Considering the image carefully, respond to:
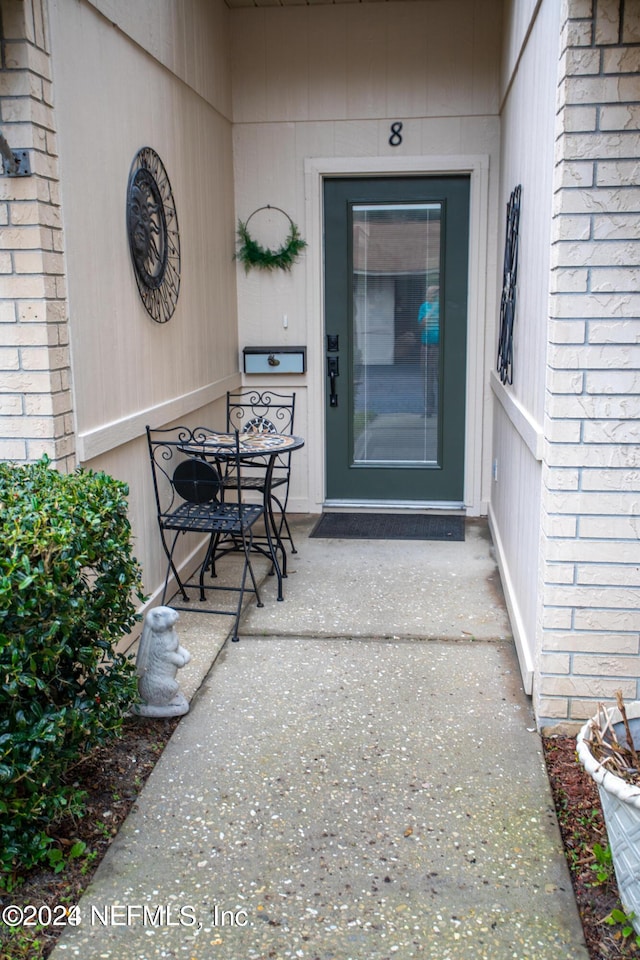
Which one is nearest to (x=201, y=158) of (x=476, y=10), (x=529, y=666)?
(x=476, y=10)

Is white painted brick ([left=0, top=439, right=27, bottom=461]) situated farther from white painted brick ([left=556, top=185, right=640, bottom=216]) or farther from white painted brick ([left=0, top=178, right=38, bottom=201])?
white painted brick ([left=556, top=185, right=640, bottom=216])

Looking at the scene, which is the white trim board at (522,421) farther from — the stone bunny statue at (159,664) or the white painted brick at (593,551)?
the stone bunny statue at (159,664)

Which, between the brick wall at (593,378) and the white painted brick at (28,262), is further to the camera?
the white painted brick at (28,262)

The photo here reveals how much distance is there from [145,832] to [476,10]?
4.91 metres

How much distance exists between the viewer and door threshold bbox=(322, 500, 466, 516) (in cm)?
563

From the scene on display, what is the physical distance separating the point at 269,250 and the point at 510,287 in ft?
6.63

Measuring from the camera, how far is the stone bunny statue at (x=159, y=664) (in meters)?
2.88

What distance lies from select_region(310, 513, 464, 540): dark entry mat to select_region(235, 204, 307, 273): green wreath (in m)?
1.70

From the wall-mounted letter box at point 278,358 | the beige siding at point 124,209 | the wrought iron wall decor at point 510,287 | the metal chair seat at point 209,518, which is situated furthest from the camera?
the wall-mounted letter box at point 278,358

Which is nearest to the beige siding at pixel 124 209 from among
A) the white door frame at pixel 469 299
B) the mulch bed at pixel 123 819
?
the white door frame at pixel 469 299

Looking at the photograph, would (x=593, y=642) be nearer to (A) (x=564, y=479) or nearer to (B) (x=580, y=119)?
(A) (x=564, y=479)

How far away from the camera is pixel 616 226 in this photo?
250 cm

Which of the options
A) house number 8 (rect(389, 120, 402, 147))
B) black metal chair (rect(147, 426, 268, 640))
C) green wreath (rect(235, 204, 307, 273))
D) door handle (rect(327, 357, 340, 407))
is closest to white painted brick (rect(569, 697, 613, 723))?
black metal chair (rect(147, 426, 268, 640))

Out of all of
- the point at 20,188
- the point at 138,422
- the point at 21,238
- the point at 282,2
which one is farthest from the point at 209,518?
the point at 282,2
